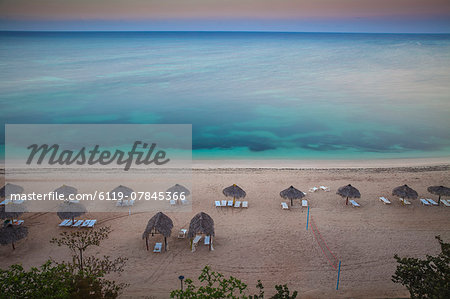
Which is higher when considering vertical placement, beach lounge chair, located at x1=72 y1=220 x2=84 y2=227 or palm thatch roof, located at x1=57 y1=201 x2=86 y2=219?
palm thatch roof, located at x1=57 y1=201 x2=86 y2=219

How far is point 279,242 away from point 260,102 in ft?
106

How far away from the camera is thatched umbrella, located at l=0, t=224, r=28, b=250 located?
1170 centimetres

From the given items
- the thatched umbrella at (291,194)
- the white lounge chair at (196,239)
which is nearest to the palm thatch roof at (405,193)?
the thatched umbrella at (291,194)

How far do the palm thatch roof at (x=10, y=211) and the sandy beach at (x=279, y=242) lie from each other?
2.13ft

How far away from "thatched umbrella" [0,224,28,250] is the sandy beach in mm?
589

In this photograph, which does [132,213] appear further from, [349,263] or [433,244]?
[433,244]

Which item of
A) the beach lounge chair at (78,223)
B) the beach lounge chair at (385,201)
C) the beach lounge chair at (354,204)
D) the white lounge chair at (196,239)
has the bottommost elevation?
the white lounge chair at (196,239)

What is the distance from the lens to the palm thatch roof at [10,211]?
13.5 m

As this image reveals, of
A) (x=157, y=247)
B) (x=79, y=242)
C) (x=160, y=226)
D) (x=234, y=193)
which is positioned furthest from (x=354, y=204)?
(x=79, y=242)

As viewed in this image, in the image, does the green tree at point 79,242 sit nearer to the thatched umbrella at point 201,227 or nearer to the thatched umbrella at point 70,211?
the thatched umbrella at point 70,211

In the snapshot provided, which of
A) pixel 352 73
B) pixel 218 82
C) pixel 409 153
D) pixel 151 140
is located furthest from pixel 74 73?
pixel 409 153

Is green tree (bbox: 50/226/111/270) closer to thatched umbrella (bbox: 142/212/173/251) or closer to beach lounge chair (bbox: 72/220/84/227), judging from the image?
beach lounge chair (bbox: 72/220/84/227)

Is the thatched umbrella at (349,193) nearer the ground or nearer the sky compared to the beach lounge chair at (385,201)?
nearer the sky

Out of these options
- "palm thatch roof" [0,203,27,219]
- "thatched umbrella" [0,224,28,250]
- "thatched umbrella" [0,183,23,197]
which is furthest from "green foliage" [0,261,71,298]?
"thatched umbrella" [0,183,23,197]
